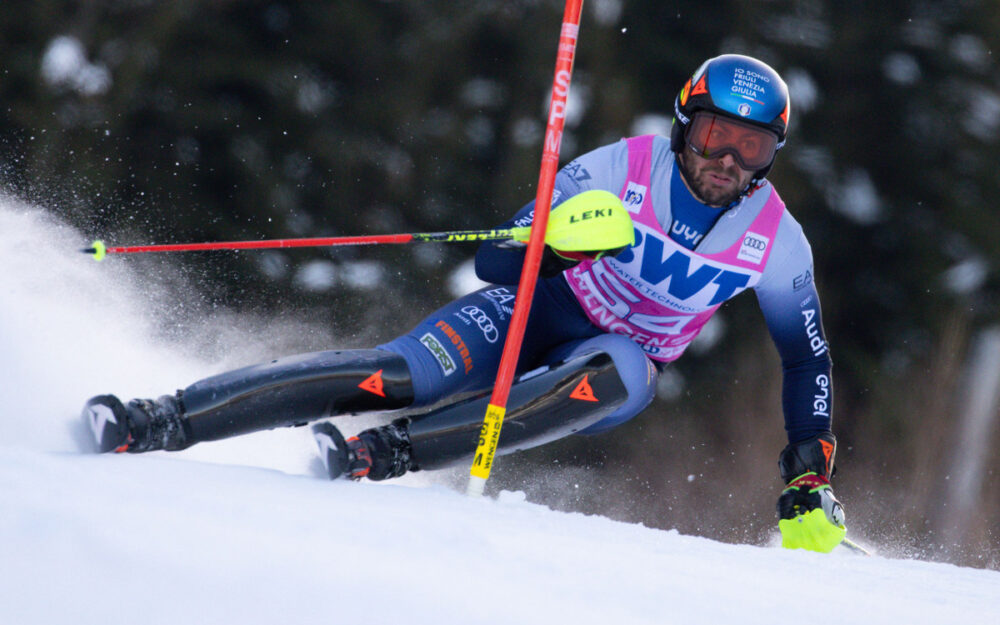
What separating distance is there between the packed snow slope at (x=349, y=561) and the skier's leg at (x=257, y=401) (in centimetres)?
10

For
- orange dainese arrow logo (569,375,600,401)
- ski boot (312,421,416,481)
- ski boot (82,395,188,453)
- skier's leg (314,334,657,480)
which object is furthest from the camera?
orange dainese arrow logo (569,375,600,401)

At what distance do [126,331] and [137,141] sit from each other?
2.39 meters

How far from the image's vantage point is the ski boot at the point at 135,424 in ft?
6.16

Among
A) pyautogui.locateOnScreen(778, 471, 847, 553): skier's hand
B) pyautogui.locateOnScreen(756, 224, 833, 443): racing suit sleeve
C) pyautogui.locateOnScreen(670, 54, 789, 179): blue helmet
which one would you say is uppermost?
pyautogui.locateOnScreen(670, 54, 789, 179): blue helmet

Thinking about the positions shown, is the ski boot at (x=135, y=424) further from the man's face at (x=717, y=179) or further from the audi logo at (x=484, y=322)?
the man's face at (x=717, y=179)

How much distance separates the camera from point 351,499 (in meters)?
1.66

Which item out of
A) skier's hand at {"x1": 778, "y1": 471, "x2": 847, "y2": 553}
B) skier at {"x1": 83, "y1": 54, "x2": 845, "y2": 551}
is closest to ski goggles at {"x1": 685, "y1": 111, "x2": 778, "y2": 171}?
skier at {"x1": 83, "y1": 54, "x2": 845, "y2": 551}

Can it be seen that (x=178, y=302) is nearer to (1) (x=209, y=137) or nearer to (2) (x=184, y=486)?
(1) (x=209, y=137)

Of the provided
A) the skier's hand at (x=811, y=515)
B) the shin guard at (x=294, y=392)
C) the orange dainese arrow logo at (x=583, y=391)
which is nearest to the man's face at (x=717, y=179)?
the orange dainese arrow logo at (x=583, y=391)

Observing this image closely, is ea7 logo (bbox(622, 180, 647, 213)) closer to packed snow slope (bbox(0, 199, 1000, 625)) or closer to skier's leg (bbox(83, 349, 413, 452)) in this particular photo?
skier's leg (bbox(83, 349, 413, 452))

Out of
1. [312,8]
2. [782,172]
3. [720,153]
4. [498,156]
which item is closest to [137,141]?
[312,8]

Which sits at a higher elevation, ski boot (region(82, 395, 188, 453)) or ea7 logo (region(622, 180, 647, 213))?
ea7 logo (region(622, 180, 647, 213))

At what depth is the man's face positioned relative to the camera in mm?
2465

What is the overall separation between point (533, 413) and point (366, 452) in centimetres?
40
